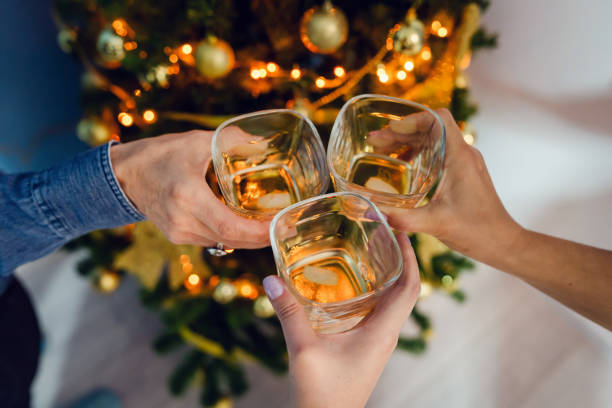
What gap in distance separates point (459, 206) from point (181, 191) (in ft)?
1.46

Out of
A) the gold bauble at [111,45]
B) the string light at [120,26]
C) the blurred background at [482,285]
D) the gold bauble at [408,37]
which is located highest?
the string light at [120,26]

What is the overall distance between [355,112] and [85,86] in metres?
0.76

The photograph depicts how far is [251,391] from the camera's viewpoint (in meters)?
1.24

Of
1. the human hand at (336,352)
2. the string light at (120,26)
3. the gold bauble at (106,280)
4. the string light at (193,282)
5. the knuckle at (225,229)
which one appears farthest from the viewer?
the gold bauble at (106,280)

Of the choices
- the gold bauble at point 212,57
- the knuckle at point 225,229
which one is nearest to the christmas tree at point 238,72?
the gold bauble at point 212,57

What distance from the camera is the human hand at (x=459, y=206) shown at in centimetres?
62

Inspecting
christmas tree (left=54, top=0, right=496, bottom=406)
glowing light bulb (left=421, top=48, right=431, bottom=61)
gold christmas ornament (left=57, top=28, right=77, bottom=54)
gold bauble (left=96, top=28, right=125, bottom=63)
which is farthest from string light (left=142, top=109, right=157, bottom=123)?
glowing light bulb (left=421, top=48, right=431, bottom=61)

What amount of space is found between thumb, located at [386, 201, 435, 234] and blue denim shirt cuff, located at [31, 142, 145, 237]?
45 centimetres

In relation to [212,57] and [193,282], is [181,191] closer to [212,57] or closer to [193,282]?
[212,57]

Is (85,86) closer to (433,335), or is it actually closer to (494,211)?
(494,211)

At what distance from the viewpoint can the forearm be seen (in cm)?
68

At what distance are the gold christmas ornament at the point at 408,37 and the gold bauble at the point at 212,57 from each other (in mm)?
334

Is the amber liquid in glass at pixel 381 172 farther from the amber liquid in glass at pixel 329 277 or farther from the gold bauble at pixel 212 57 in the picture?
the gold bauble at pixel 212 57

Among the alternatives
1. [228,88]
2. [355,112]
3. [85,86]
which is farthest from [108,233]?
[355,112]
